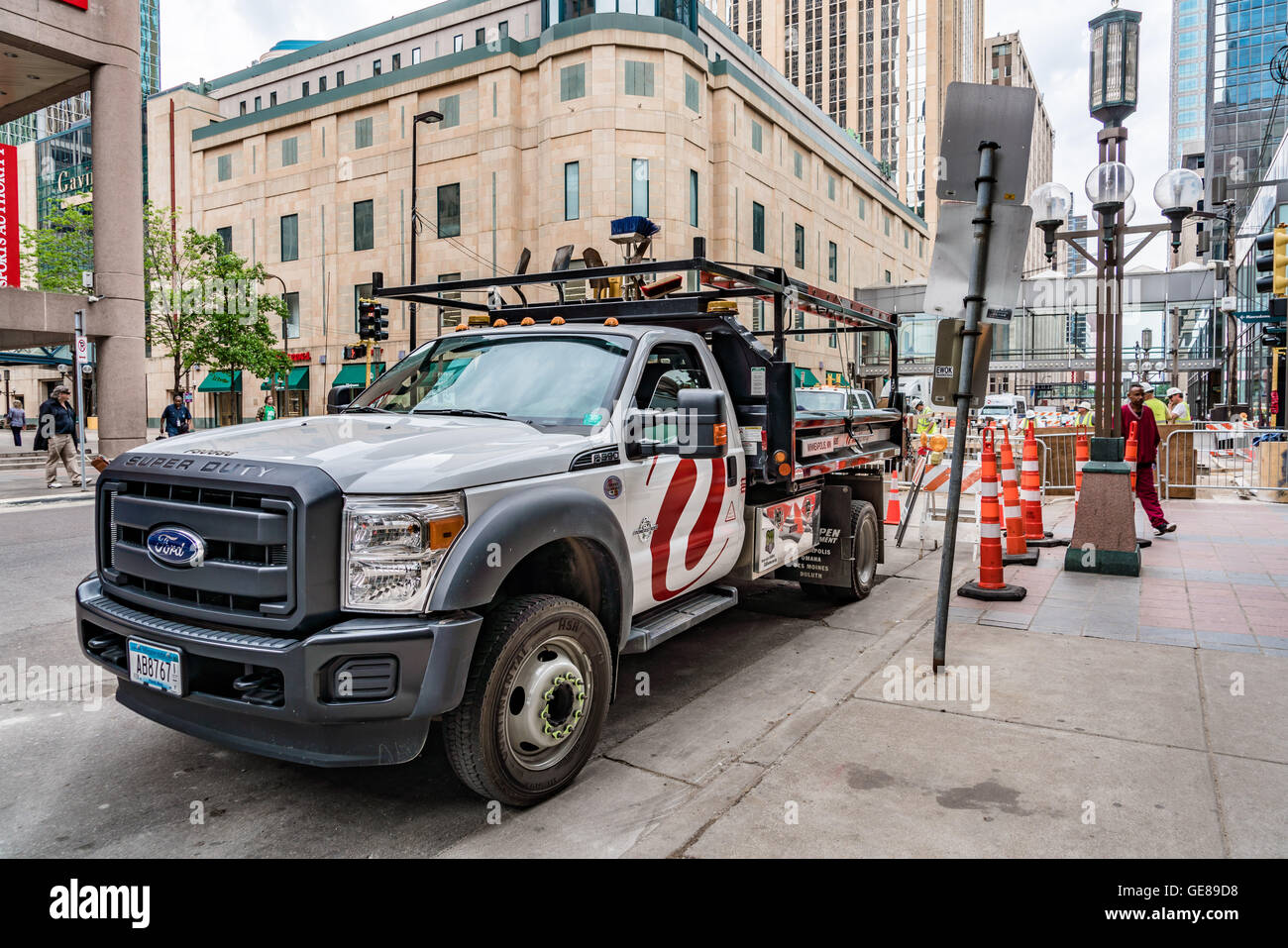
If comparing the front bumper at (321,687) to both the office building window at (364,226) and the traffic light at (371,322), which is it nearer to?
the traffic light at (371,322)

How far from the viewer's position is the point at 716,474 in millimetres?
5008

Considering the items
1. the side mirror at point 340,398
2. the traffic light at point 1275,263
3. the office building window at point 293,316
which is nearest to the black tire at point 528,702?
the side mirror at point 340,398

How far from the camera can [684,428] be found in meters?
4.18

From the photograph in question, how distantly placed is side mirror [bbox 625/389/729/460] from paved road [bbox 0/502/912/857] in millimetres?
1442

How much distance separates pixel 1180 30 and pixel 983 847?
16444 cm

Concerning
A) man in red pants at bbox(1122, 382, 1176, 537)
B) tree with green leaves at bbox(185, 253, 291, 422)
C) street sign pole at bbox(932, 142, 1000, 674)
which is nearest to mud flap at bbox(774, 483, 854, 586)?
street sign pole at bbox(932, 142, 1000, 674)

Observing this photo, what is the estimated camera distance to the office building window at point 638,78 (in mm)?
35312

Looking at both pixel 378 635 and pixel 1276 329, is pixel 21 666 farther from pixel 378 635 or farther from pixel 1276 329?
pixel 1276 329

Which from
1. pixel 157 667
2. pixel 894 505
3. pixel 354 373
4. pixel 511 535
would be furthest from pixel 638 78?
pixel 157 667

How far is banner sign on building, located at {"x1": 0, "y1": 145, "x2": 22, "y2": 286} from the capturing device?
71.3 feet

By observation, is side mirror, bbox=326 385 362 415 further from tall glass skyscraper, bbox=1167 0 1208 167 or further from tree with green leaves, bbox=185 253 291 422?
tall glass skyscraper, bbox=1167 0 1208 167

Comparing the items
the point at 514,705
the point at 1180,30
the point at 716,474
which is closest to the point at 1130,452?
the point at 716,474

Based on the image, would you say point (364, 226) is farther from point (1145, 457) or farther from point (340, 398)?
point (340, 398)

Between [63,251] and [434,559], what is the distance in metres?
38.9
